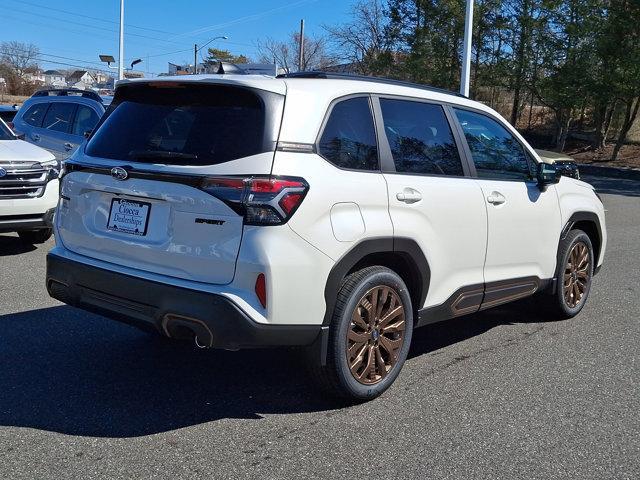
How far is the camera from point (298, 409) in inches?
161

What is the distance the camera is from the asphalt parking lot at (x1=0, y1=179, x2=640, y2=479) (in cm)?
344

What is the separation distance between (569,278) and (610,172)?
19.6 m

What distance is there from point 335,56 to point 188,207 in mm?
37561

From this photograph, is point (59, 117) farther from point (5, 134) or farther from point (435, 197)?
point (435, 197)

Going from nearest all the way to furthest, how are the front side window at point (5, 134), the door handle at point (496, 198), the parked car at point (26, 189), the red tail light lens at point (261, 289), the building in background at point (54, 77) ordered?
the red tail light lens at point (261, 289), the door handle at point (496, 198), the parked car at point (26, 189), the front side window at point (5, 134), the building in background at point (54, 77)

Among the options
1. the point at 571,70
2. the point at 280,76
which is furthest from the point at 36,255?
the point at 571,70

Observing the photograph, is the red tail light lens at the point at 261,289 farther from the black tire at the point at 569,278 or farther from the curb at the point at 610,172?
the curb at the point at 610,172

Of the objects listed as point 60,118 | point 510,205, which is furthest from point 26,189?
point 510,205

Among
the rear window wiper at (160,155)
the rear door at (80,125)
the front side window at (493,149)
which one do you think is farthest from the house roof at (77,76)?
the rear window wiper at (160,155)

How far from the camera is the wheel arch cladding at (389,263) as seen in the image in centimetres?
383

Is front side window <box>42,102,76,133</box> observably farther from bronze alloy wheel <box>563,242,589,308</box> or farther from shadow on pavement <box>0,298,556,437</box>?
A: bronze alloy wheel <box>563,242,589,308</box>

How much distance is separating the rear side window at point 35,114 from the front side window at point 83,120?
1024mm

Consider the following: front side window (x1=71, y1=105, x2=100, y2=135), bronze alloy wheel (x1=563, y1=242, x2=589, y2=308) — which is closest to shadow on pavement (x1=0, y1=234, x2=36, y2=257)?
front side window (x1=71, y1=105, x2=100, y2=135)

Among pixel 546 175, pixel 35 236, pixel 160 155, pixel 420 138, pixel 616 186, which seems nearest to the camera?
pixel 160 155
